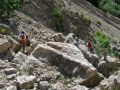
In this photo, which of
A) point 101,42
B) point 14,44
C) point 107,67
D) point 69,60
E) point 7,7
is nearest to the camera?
point 69,60

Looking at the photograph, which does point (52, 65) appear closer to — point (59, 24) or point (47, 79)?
point (47, 79)

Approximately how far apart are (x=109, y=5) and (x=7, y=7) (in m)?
30.0

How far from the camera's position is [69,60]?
61.4ft

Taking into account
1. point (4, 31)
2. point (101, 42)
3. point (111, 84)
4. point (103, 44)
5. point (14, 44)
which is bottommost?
point (101, 42)

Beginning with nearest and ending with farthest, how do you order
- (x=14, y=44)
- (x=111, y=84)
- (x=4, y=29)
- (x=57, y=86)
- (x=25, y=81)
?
(x=25, y=81) < (x=111, y=84) < (x=57, y=86) < (x=14, y=44) < (x=4, y=29)

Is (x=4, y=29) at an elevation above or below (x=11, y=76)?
below

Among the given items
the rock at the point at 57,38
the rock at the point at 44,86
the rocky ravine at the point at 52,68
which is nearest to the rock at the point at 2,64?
the rocky ravine at the point at 52,68

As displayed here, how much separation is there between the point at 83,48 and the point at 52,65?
341cm

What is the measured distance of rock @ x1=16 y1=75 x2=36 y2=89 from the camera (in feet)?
54.5

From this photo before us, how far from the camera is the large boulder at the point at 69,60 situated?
18.0 meters

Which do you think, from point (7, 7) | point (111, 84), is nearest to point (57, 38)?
point (7, 7)

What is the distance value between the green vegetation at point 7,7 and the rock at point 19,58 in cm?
501

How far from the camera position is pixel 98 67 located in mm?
19828

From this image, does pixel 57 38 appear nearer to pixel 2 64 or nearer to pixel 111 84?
pixel 2 64
